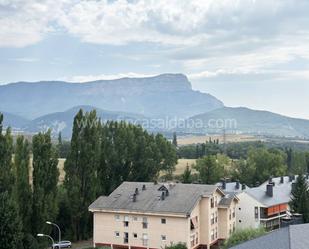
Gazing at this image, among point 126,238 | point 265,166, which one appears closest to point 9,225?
point 126,238

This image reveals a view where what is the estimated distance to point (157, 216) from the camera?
172 feet

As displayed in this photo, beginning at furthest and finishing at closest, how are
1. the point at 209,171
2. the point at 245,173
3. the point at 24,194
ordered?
1. the point at 245,173
2. the point at 209,171
3. the point at 24,194

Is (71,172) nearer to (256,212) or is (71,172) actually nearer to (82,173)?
(82,173)

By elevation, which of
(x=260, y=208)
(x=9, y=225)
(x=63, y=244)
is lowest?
(x=63, y=244)

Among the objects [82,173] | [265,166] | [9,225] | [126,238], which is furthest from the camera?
[265,166]

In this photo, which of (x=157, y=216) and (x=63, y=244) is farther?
(x=63, y=244)

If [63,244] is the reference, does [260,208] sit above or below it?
above

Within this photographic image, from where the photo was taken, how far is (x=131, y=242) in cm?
5372

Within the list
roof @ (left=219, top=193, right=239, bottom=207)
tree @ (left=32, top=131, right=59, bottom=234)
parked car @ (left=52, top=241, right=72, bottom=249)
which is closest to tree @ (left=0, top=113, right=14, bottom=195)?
tree @ (left=32, top=131, right=59, bottom=234)

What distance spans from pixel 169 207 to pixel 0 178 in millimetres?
17128

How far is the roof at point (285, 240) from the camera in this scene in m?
22.3

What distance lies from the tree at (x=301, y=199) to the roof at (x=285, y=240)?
32391 mm

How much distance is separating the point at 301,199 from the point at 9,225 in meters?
31.4

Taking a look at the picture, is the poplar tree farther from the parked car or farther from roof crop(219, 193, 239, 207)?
roof crop(219, 193, 239, 207)
